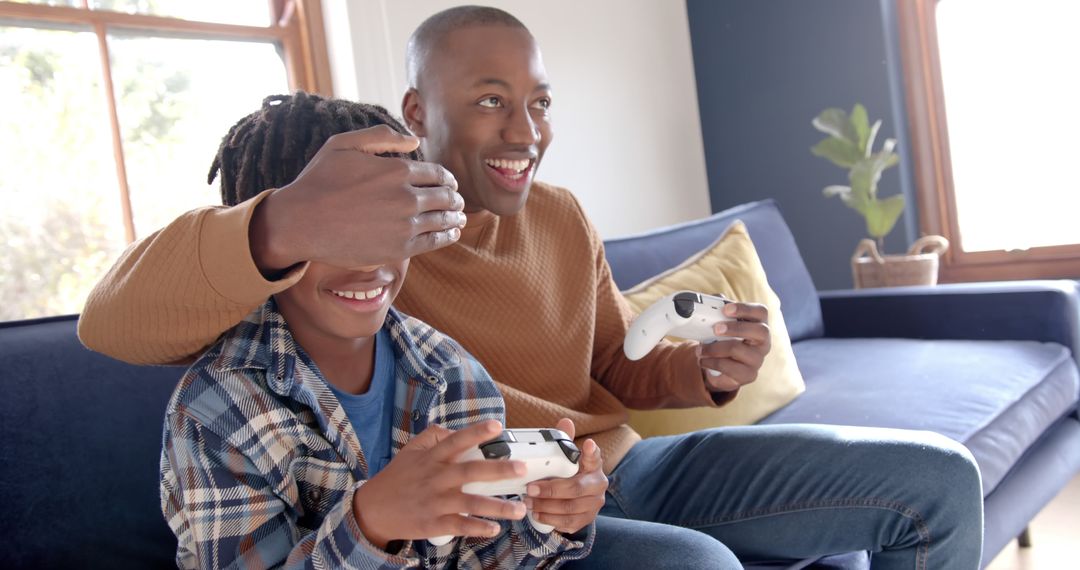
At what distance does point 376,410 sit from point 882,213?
8.17 ft

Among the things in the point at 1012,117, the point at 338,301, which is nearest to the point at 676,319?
the point at 338,301

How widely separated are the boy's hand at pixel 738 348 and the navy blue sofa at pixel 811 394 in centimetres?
27

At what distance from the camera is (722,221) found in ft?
7.91

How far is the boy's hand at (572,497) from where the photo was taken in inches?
31.8

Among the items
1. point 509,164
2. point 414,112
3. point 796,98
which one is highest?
point 796,98

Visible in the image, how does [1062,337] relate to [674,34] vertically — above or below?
below

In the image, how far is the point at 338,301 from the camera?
35.5 inches

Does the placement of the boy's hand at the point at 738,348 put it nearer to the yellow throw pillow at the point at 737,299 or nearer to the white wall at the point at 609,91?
the yellow throw pillow at the point at 737,299

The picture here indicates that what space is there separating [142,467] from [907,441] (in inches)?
36.7

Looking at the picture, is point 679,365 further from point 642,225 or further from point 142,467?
point 642,225

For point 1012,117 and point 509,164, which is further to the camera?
point 1012,117

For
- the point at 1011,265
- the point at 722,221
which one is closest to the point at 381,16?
the point at 722,221

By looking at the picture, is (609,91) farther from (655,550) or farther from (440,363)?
(655,550)

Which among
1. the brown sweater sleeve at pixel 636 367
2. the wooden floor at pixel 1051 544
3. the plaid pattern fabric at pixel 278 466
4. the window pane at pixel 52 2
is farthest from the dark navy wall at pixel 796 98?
the plaid pattern fabric at pixel 278 466
